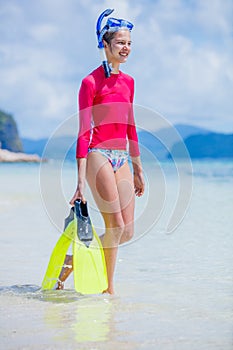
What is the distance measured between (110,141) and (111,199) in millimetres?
327

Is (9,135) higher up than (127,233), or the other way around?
(9,135)

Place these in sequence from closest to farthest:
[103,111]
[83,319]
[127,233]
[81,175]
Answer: [83,319] < [81,175] < [103,111] < [127,233]

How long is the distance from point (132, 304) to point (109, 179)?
0.70 m

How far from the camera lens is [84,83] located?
3.94 m

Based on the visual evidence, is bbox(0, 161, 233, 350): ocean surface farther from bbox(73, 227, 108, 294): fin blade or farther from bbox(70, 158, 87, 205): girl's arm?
bbox(70, 158, 87, 205): girl's arm

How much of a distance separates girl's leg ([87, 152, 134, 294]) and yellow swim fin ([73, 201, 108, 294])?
0.16ft

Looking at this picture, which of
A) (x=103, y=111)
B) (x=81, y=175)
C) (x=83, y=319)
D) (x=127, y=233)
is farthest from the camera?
(x=127, y=233)

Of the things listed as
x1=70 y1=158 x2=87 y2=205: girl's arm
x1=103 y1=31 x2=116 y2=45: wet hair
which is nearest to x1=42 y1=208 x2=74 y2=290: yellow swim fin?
x1=70 y1=158 x2=87 y2=205: girl's arm

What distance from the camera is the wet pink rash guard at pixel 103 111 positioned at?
3.94 meters

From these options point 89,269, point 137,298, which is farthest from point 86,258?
point 137,298

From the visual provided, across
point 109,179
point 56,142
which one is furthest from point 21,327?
point 56,142

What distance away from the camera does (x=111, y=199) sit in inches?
158

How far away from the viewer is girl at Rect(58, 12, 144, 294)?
3.95 meters

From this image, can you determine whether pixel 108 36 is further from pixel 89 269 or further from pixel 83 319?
pixel 83 319
